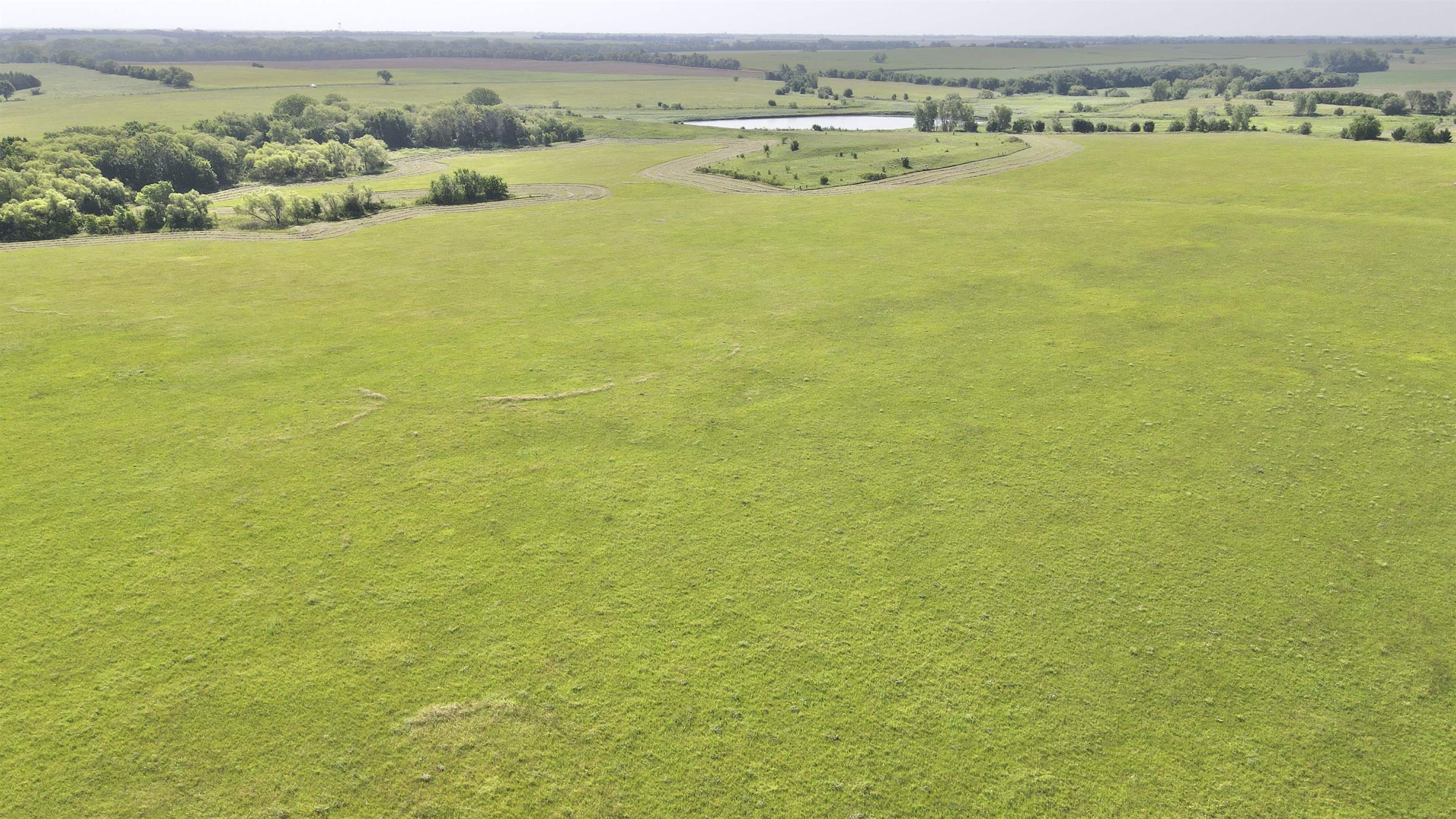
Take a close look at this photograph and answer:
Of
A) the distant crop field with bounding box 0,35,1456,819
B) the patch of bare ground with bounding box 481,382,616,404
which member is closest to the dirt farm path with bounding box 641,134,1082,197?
the distant crop field with bounding box 0,35,1456,819

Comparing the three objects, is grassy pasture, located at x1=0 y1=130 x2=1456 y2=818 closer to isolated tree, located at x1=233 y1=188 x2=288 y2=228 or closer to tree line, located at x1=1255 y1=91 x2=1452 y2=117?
isolated tree, located at x1=233 y1=188 x2=288 y2=228

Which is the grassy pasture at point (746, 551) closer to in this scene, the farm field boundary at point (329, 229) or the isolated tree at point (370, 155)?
the farm field boundary at point (329, 229)

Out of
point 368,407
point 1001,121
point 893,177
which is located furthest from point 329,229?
point 1001,121

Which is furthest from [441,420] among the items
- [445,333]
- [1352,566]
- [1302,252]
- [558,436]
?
[1302,252]

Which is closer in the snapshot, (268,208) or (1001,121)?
(268,208)

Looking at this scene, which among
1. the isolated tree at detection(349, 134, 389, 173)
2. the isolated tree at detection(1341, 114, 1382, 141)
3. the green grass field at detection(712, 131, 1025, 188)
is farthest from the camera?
the isolated tree at detection(349, 134, 389, 173)

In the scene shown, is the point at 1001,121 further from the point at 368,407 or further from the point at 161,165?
the point at 161,165
